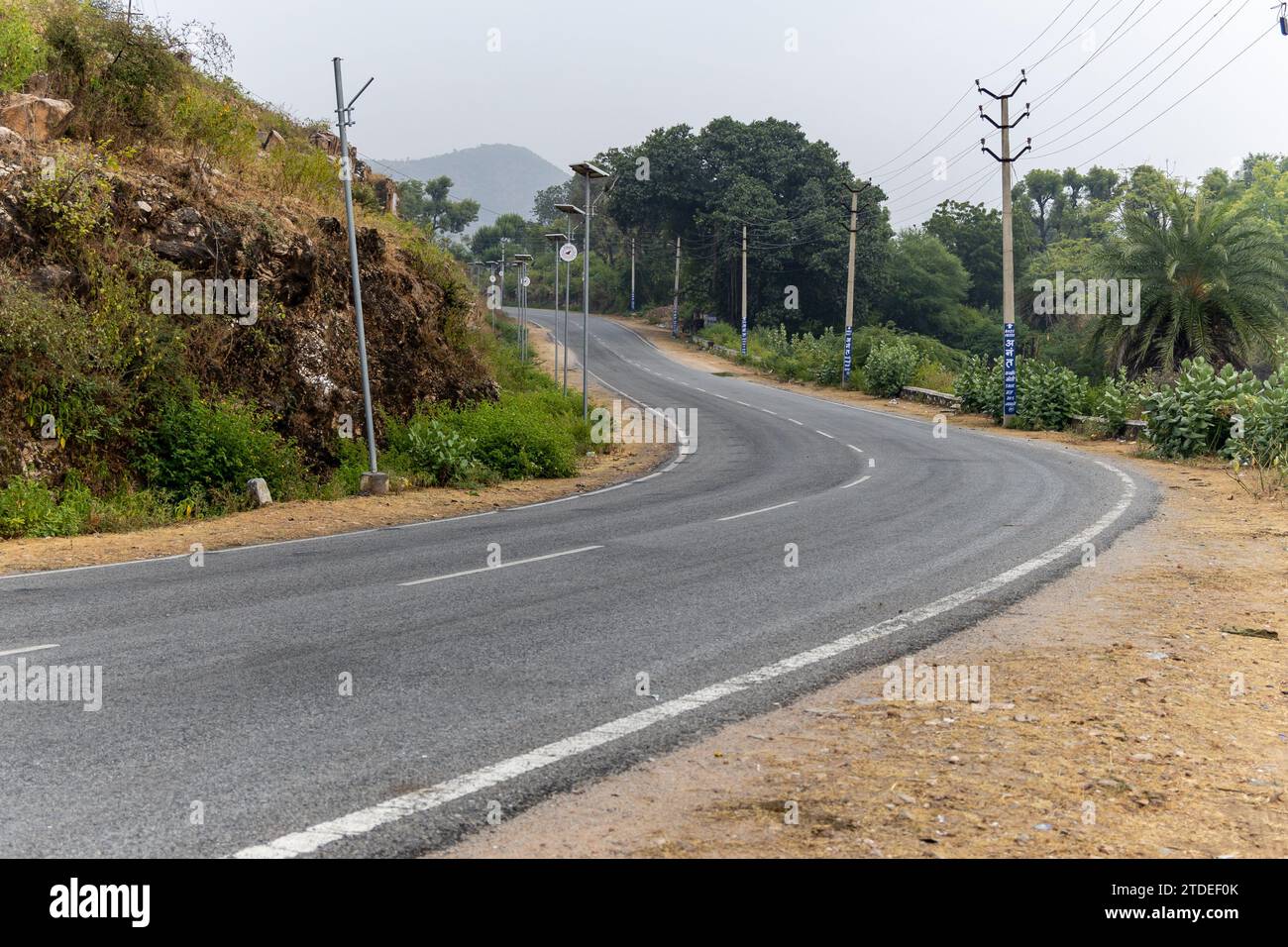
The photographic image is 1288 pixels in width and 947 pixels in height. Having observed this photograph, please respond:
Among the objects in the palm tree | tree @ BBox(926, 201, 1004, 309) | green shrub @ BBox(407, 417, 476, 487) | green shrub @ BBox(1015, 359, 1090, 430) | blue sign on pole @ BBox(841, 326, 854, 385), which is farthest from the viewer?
tree @ BBox(926, 201, 1004, 309)

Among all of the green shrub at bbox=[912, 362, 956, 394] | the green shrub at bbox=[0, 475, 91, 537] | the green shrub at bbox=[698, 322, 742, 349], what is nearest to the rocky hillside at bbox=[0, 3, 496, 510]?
the green shrub at bbox=[0, 475, 91, 537]

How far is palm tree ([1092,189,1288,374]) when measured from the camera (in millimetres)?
32594

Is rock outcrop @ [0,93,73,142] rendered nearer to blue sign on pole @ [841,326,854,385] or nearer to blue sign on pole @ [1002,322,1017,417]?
blue sign on pole @ [1002,322,1017,417]

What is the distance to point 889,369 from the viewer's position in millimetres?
43875

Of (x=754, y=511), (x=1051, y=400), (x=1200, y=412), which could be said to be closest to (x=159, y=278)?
(x=754, y=511)

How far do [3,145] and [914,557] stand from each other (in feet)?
50.4

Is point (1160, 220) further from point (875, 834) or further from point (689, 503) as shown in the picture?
point (875, 834)

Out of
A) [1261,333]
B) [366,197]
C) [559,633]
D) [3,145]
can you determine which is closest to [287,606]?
[559,633]

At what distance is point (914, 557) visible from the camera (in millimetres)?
11320

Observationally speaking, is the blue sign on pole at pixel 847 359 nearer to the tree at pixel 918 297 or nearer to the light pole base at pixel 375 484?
the light pole base at pixel 375 484
